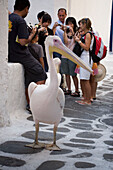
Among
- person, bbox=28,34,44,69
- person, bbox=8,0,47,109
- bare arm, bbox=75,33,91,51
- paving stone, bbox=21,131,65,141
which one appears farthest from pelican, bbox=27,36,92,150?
bare arm, bbox=75,33,91,51

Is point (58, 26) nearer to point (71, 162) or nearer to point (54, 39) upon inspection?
point (54, 39)

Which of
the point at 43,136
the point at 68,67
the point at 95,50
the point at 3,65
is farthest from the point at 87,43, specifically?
the point at 43,136

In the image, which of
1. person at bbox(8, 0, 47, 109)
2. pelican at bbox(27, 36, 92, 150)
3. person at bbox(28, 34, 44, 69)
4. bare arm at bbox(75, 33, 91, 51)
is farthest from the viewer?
bare arm at bbox(75, 33, 91, 51)

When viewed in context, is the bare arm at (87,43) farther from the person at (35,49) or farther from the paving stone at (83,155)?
the paving stone at (83,155)

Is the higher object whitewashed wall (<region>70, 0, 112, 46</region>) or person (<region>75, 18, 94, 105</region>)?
whitewashed wall (<region>70, 0, 112, 46</region>)

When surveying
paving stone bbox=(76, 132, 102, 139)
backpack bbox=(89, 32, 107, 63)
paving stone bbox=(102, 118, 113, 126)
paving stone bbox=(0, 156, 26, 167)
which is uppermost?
backpack bbox=(89, 32, 107, 63)

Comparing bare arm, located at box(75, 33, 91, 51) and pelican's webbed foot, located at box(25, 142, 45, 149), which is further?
bare arm, located at box(75, 33, 91, 51)

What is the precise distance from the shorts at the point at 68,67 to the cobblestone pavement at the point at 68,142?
125 cm

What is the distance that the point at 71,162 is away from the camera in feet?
9.80

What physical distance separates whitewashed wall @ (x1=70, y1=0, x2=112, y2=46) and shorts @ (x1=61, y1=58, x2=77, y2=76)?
322 cm

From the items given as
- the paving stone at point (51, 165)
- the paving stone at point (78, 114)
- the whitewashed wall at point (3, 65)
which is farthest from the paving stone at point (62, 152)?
the paving stone at point (78, 114)

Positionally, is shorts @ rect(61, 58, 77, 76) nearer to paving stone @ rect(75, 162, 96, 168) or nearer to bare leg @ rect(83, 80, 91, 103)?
bare leg @ rect(83, 80, 91, 103)

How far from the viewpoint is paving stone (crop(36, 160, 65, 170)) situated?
9.36ft

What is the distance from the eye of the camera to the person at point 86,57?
251 inches
